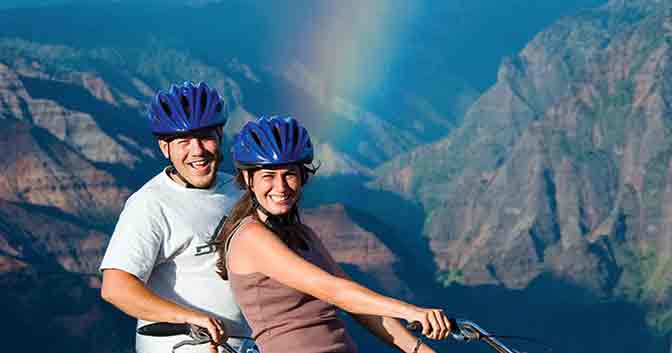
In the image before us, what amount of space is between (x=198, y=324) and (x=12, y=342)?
325 feet

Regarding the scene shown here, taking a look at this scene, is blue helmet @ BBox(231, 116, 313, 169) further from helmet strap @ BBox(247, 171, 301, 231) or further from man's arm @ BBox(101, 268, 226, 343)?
man's arm @ BBox(101, 268, 226, 343)

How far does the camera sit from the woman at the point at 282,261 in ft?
19.5

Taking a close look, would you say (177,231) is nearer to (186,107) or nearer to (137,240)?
(137,240)

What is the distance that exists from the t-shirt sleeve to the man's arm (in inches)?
2.4

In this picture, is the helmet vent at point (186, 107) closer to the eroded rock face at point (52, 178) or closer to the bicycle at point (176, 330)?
the bicycle at point (176, 330)

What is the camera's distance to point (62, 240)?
13475cm

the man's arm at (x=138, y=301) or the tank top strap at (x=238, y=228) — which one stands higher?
the tank top strap at (x=238, y=228)

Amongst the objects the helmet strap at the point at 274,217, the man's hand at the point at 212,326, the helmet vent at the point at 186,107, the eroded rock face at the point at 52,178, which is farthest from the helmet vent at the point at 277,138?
the eroded rock face at the point at 52,178

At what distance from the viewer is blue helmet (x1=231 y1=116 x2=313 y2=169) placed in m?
6.23

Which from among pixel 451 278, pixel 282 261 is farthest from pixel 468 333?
pixel 451 278

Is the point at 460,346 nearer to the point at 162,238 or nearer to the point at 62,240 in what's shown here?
the point at 62,240

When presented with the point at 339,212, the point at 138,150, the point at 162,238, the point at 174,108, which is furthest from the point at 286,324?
the point at 138,150

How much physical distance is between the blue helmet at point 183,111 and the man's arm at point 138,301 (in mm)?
1027

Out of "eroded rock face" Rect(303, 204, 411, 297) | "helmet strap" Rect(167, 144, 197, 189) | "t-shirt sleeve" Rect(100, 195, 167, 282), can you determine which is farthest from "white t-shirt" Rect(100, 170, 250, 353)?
"eroded rock face" Rect(303, 204, 411, 297)
